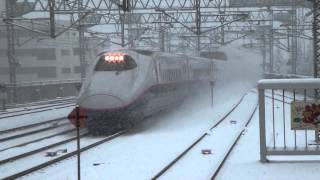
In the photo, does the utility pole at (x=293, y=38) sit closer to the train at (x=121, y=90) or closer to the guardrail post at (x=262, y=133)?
the train at (x=121, y=90)

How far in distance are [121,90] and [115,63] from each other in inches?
56.5

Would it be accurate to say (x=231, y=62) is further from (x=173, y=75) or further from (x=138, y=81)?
(x=138, y=81)

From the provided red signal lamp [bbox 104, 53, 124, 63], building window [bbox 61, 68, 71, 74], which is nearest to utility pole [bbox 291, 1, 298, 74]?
red signal lamp [bbox 104, 53, 124, 63]

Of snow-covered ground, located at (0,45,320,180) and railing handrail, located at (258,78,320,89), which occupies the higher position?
railing handrail, located at (258,78,320,89)

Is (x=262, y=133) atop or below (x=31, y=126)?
atop

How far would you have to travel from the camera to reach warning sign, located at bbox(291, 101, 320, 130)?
43.9ft

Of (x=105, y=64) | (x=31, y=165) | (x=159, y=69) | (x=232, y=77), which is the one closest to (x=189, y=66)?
(x=159, y=69)

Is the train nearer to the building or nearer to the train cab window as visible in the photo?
the train cab window

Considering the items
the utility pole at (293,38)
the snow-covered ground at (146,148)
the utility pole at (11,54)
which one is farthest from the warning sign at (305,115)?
the utility pole at (293,38)

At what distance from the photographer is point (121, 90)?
19.7 meters

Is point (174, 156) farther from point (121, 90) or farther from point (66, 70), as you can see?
point (66, 70)

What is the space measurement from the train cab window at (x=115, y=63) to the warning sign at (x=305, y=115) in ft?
27.3

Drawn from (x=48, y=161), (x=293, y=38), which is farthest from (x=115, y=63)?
(x=293, y=38)

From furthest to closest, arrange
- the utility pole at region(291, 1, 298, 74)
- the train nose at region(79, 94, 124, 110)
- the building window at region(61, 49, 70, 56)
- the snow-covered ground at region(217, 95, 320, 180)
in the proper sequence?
the building window at region(61, 49, 70, 56) < the utility pole at region(291, 1, 298, 74) < the train nose at region(79, 94, 124, 110) < the snow-covered ground at region(217, 95, 320, 180)
